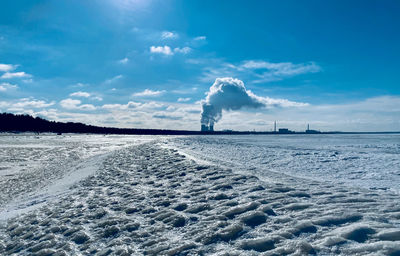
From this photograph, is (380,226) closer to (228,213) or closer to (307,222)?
(307,222)

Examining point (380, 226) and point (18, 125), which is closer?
point (380, 226)

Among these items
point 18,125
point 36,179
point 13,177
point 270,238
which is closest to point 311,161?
point 270,238

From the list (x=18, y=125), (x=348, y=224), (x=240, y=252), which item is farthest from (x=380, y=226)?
→ (x=18, y=125)

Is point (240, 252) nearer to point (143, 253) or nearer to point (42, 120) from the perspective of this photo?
point (143, 253)

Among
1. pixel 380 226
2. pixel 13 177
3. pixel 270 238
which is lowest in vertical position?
pixel 13 177

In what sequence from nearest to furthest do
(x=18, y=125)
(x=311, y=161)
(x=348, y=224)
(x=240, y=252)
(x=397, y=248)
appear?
(x=397, y=248), (x=240, y=252), (x=348, y=224), (x=311, y=161), (x=18, y=125)

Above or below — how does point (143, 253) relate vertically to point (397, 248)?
below

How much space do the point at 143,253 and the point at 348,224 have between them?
3.36m

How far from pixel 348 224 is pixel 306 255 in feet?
3.95

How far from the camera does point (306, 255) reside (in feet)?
11.7

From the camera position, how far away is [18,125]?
114 metres

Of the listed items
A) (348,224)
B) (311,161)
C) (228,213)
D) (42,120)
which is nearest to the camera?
(348,224)

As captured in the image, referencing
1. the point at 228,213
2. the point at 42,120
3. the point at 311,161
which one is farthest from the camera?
the point at 42,120

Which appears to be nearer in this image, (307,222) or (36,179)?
(307,222)
